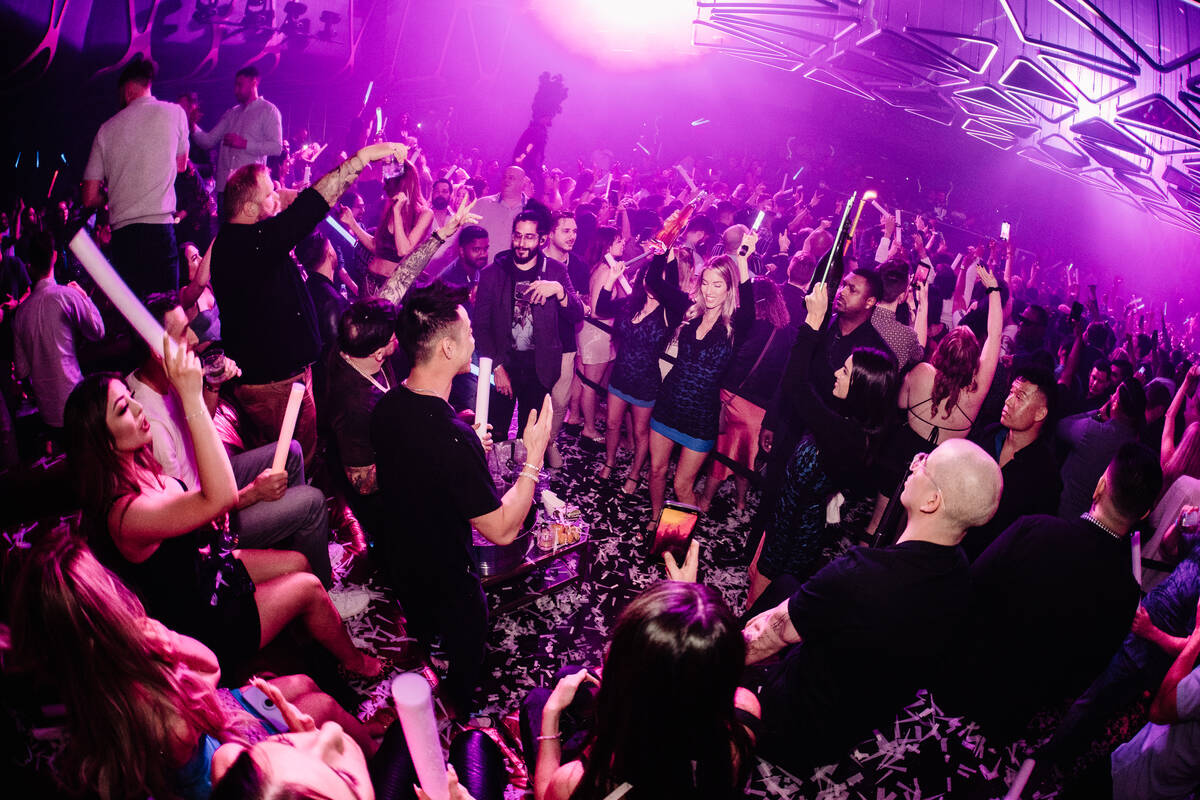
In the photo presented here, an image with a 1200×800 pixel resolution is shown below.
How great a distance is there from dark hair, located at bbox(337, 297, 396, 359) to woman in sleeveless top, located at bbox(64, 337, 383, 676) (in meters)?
1.06

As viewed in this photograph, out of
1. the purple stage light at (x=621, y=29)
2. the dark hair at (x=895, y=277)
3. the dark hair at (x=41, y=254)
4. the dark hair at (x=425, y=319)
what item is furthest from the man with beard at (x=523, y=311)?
the purple stage light at (x=621, y=29)

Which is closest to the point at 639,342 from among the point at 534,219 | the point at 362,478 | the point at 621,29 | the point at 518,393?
the point at 518,393

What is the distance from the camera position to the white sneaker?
281cm

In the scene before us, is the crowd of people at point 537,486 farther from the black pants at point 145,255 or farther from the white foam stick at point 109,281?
the white foam stick at point 109,281

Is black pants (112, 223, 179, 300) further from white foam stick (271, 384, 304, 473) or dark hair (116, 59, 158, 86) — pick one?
white foam stick (271, 384, 304, 473)

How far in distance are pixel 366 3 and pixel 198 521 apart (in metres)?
12.4

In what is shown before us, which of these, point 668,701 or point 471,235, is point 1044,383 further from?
point 471,235

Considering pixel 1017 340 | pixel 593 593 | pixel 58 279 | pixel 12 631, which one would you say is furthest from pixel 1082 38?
pixel 58 279

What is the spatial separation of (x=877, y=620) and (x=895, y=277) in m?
3.07

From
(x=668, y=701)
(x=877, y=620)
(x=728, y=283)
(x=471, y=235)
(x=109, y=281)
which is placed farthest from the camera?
(x=471, y=235)

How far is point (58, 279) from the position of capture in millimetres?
4676

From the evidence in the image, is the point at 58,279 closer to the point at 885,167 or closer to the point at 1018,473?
the point at 1018,473

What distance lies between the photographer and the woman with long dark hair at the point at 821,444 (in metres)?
2.75

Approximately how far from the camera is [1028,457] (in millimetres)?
2918
